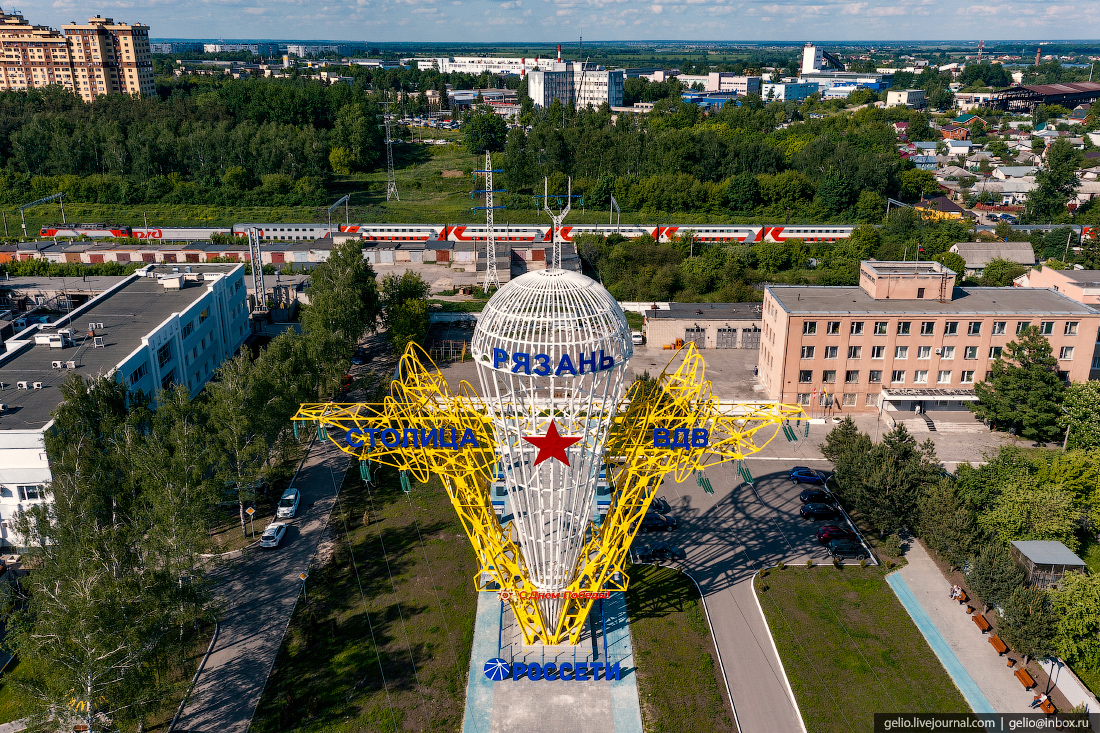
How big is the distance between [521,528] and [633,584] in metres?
9.54

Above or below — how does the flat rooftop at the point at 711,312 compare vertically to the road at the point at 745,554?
above

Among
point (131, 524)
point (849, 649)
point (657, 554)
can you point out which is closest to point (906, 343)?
point (657, 554)

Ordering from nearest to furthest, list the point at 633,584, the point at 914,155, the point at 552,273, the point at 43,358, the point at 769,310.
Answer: the point at 552,273
the point at 633,584
the point at 43,358
the point at 769,310
the point at 914,155

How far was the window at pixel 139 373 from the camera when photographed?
50969 mm

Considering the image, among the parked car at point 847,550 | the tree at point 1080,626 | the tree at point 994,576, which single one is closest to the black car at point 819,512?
the parked car at point 847,550

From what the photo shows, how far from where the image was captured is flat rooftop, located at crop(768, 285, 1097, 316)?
60.2 meters

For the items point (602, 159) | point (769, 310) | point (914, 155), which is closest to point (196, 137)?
point (602, 159)

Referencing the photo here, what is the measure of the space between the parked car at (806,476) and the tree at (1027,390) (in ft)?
53.2

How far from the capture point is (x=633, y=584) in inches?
1602

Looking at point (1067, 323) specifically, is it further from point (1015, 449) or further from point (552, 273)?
point (552, 273)

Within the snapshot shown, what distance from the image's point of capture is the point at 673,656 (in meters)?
35.7

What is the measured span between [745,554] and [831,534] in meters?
5.43

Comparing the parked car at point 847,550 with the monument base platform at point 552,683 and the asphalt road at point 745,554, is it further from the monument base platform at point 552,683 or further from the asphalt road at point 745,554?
the monument base platform at point 552,683

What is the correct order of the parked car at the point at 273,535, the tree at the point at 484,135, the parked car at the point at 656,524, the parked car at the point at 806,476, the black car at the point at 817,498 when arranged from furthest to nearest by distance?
the tree at the point at 484,135, the parked car at the point at 806,476, the black car at the point at 817,498, the parked car at the point at 656,524, the parked car at the point at 273,535
